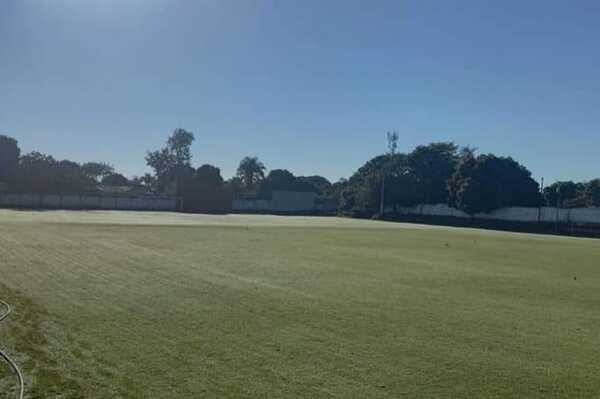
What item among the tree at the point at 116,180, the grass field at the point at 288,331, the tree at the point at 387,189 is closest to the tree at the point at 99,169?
the tree at the point at 116,180

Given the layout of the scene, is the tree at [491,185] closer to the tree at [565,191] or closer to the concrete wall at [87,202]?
the tree at [565,191]

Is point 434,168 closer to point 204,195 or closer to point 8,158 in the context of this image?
point 204,195

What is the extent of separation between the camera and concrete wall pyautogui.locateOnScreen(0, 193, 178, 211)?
2970 inches

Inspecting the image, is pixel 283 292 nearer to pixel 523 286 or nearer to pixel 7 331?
pixel 7 331

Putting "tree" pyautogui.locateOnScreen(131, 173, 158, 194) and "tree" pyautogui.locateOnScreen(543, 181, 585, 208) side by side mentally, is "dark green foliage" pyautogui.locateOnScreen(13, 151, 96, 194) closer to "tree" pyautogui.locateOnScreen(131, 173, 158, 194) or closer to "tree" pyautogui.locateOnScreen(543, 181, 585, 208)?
"tree" pyautogui.locateOnScreen(131, 173, 158, 194)

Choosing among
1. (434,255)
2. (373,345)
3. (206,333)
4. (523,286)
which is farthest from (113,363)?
(434,255)

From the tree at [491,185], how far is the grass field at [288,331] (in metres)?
57.9

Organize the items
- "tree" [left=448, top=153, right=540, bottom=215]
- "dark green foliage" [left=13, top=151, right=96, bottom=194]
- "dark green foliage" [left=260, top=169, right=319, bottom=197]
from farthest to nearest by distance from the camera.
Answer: "dark green foliage" [left=260, top=169, right=319, bottom=197] → "dark green foliage" [left=13, top=151, right=96, bottom=194] → "tree" [left=448, top=153, right=540, bottom=215]

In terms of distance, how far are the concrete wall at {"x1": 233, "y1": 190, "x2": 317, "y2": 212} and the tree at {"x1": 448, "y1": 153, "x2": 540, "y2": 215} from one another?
116 ft

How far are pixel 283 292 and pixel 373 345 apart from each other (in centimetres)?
447

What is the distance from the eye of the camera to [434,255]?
23859 mm

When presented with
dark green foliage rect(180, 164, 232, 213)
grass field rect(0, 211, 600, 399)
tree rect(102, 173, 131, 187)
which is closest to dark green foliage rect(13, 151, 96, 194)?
dark green foliage rect(180, 164, 232, 213)

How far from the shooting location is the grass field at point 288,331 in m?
6.11

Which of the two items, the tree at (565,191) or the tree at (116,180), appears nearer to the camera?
the tree at (565,191)
